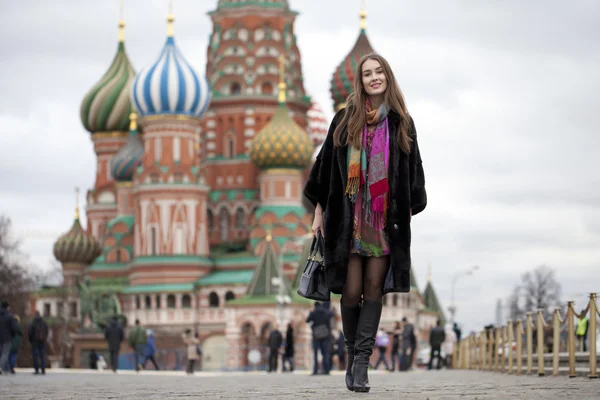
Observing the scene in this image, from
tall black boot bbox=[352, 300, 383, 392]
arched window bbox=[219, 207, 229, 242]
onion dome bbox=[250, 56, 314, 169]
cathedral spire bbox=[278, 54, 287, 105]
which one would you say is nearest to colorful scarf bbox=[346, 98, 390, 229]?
tall black boot bbox=[352, 300, 383, 392]

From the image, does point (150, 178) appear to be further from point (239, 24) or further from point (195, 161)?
point (239, 24)

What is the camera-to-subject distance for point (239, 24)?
70.6 m

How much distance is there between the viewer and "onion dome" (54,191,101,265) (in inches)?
2940

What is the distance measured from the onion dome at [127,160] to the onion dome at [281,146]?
20.3 ft

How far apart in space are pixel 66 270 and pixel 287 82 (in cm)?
1523

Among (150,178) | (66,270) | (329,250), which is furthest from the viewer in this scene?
(66,270)

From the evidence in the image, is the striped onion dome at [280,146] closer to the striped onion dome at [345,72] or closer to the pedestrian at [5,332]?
the striped onion dome at [345,72]

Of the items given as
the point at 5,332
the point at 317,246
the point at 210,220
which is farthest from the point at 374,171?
the point at 210,220

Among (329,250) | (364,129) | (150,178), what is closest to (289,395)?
(329,250)

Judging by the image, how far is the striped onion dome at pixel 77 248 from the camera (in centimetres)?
7469

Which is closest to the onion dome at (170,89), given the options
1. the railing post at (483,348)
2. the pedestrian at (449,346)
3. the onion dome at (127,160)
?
the onion dome at (127,160)

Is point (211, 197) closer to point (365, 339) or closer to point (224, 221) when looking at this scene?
point (224, 221)

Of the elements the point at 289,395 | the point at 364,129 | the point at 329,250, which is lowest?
the point at 289,395

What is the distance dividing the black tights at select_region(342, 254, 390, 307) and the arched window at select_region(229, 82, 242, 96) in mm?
61969
